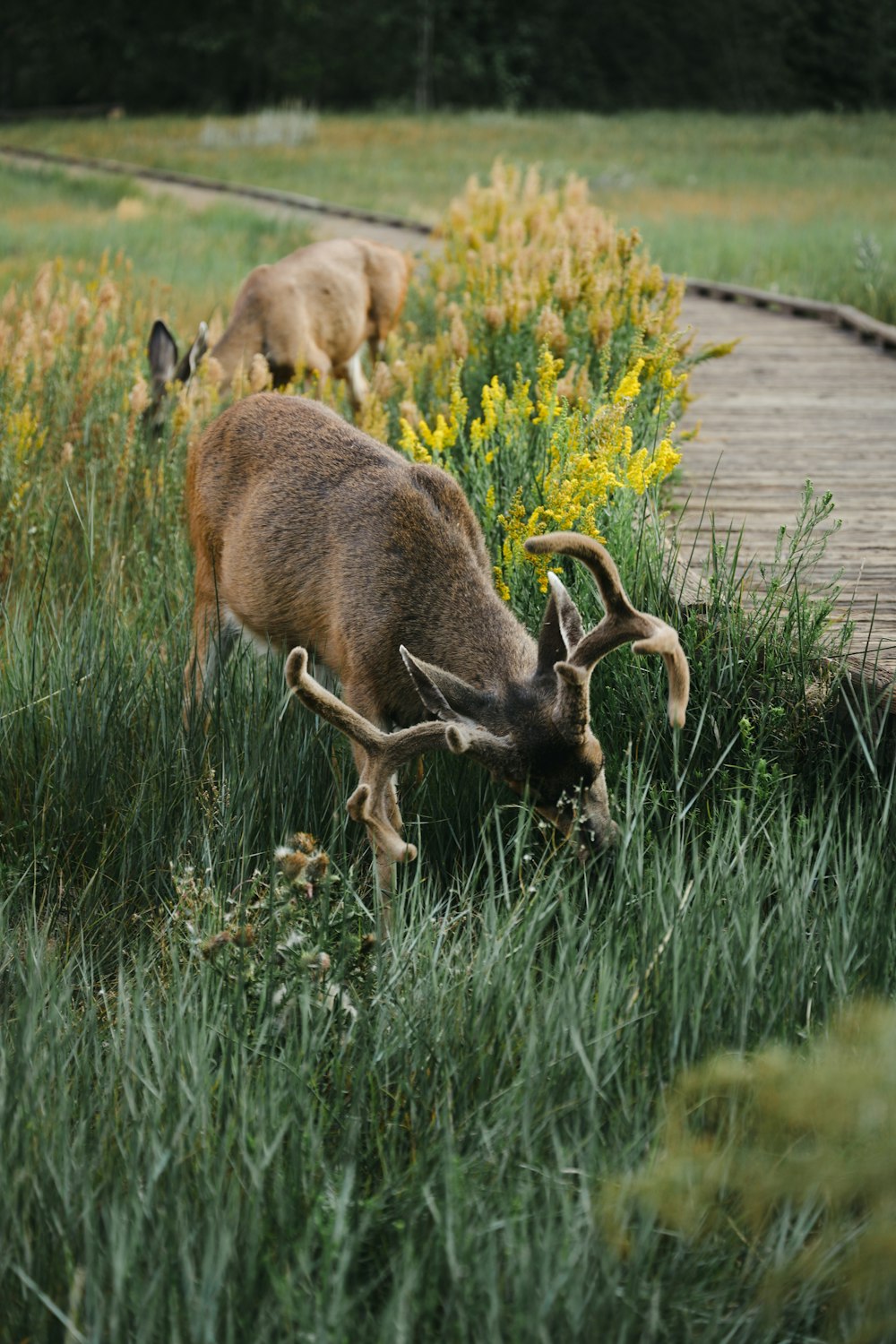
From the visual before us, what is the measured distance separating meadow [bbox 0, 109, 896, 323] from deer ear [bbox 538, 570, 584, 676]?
997 centimetres

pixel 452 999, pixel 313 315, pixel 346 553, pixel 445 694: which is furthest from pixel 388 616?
pixel 313 315

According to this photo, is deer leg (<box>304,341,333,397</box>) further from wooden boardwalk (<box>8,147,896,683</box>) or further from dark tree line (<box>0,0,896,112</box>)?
dark tree line (<box>0,0,896,112</box>)

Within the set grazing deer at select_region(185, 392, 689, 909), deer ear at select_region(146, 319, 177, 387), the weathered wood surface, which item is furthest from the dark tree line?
grazing deer at select_region(185, 392, 689, 909)

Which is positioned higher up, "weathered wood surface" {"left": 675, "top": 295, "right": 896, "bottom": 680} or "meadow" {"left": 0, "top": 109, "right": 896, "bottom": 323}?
"meadow" {"left": 0, "top": 109, "right": 896, "bottom": 323}

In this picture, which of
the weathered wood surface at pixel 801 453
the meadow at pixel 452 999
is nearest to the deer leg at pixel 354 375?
the weathered wood surface at pixel 801 453

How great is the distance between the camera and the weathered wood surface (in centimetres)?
512

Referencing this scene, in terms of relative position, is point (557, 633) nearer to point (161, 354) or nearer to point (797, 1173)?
point (797, 1173)

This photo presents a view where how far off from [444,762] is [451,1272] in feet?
6.98

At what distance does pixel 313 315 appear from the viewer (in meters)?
9.36

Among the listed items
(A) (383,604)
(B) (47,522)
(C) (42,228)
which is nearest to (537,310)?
(B) (47,522)

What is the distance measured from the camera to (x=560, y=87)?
197 ft

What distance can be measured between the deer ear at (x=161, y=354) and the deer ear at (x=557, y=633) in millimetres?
3911

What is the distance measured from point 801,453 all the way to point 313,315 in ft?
11.8

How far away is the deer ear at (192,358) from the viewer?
→ 6.50 metres
